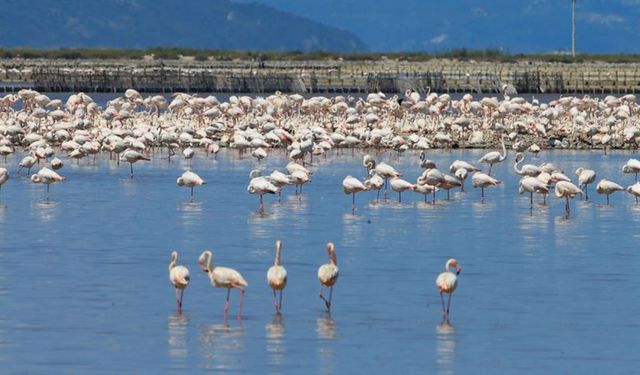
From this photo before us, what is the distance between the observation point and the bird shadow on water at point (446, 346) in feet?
42.1

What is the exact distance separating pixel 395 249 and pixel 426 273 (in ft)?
6.58

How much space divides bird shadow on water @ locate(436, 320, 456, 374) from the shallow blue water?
0.02 metres

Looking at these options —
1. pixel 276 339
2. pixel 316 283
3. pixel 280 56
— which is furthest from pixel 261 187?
pixel 280 56

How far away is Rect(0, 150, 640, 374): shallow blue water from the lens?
43.2 ft

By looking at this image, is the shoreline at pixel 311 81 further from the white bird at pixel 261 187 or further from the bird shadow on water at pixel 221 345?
the bird shadow on water at pixel 221 345

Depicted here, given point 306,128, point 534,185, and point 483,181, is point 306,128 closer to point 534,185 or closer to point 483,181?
point 483,181

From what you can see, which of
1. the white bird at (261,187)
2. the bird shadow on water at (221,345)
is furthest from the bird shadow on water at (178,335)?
the white bird at (261,187)

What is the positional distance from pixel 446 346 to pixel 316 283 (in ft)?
10.7

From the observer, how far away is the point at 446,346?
44.5ft

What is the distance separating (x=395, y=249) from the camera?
63.8 ft

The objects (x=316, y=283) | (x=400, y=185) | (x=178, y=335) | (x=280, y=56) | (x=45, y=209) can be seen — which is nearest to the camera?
(x=178, y=335)

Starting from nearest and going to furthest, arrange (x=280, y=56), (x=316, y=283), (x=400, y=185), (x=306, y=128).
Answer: (x=316, y=283) < (x=400, y=185) < (x=306, y=128) < (x=280, y=56)

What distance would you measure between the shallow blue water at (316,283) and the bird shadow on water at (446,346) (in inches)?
0.9

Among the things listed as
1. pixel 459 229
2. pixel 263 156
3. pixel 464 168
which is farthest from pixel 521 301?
pixel 263 156
